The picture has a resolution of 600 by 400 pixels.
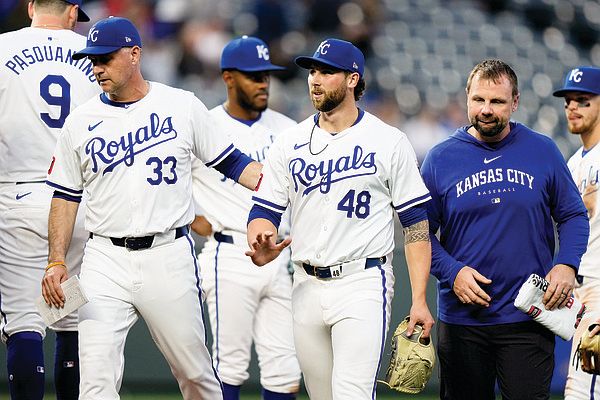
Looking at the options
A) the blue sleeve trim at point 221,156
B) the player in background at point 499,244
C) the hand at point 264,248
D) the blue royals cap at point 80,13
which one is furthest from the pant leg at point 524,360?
the blue royals cap at point 80,13

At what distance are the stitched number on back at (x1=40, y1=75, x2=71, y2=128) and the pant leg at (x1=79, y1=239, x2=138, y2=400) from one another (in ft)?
3.06

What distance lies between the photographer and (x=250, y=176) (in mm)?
5613

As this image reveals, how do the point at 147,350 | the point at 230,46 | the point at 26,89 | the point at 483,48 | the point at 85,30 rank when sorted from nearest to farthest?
the point at 26,89 → the point at 230,46 → the point at 147,350 → the point at 85,30 → the point at 483,48

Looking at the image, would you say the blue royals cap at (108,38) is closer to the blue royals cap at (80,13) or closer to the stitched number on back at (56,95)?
the stitched number on back at (56,95)

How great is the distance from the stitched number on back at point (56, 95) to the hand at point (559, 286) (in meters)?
2.74

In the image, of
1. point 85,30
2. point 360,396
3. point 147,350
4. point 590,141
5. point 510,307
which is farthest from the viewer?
point 85,30

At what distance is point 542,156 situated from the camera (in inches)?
212

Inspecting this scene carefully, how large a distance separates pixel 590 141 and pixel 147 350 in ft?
13.8

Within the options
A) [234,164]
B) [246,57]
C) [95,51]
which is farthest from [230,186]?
[95,51]

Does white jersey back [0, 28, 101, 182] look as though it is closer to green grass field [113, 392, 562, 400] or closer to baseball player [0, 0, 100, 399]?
baseball player [0, 0, 100, 399]

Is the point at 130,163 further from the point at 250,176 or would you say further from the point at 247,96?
the point at 247,96

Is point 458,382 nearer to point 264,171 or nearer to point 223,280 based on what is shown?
point 264,171

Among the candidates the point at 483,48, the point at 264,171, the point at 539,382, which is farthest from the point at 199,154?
the point at 483,48

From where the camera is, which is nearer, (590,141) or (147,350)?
(590,141)
